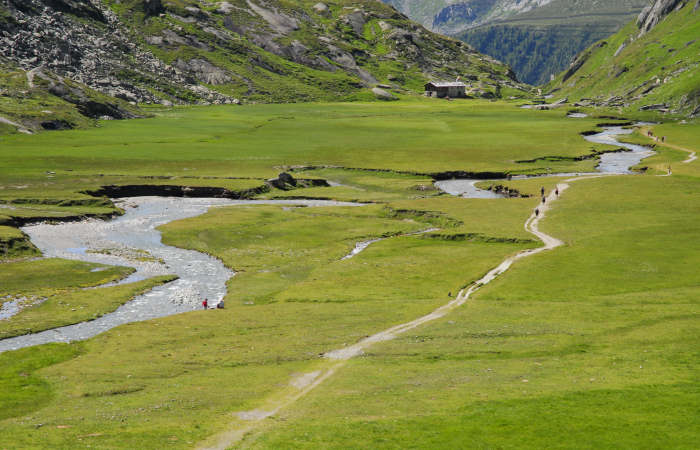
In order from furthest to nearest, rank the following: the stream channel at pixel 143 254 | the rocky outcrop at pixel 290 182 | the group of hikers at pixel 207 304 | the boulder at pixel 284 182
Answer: the rocky outcrop at pixel 290 182
the boulder at pixel 284 182
the group of hikers at pixel 207 304
the stream channel at pixel 143 254

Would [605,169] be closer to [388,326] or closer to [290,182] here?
[290,182]

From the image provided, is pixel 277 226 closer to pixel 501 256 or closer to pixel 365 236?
pixel 365 236

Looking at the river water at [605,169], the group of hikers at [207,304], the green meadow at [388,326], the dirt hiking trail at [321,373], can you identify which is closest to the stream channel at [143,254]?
the river water at [605,169]

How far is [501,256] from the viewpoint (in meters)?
80.0

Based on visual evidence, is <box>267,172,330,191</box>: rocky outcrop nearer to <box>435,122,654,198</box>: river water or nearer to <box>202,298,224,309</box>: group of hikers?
<box>435,122,654,198</box>: river water

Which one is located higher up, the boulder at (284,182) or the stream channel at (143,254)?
the boulder at (284,182)

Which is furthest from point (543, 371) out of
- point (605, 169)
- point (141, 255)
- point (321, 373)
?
point (605, 169)

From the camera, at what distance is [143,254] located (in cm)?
8462

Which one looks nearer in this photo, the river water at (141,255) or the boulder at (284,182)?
the river water at (141,255)

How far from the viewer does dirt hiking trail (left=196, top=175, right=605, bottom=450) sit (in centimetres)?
3197

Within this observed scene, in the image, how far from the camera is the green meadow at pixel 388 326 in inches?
1255

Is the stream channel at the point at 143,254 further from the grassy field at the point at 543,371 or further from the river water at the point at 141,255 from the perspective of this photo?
the grassy field at the point at 543,371

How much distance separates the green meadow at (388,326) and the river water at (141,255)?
2.33 meters

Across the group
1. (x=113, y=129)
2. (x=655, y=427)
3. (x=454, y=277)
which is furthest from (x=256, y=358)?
(x=113, y=129)
